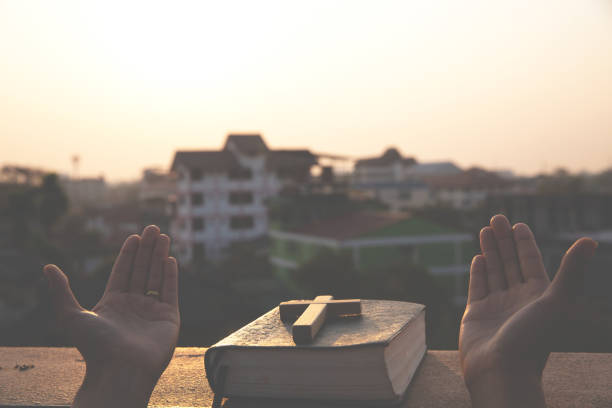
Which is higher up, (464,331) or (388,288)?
(464,331)

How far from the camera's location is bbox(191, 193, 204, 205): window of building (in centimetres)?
4584

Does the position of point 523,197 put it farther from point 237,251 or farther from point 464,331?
Answer: point 464,331

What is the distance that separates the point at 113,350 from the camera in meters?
1.52

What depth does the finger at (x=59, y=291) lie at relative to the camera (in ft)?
5.04

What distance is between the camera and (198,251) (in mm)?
45750

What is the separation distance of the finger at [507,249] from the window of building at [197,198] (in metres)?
45.0

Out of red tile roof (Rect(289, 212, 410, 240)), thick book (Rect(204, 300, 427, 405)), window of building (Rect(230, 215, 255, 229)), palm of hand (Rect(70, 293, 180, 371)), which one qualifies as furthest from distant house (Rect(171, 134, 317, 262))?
thick book (Rect(204, 300, 427, 405))

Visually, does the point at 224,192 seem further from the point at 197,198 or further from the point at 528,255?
the point at 528,255

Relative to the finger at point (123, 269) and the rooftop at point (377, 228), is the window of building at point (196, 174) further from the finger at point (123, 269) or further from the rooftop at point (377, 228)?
the finger at point (123, 269)

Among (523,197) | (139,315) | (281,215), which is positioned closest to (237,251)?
(281,215)

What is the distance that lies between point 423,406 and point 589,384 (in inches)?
20.8

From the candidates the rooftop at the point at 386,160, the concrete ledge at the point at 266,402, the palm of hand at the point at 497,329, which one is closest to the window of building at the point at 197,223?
the rooftop at the point at 386,160

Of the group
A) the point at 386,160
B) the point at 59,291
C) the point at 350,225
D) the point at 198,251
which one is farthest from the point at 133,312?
the point at 386,160

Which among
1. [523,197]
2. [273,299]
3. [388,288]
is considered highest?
[523,197]
